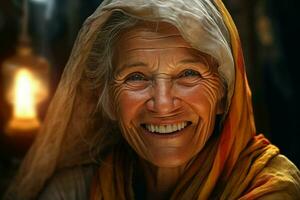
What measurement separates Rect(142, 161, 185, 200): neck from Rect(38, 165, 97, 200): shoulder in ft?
0.80

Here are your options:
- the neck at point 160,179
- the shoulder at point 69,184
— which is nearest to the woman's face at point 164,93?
the neck at point 160,179

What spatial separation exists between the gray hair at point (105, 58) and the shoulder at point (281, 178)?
0.29 m

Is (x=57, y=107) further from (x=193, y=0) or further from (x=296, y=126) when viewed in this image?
(x=296, y=126)

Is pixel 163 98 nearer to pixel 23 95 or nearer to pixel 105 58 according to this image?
pixel 105 58

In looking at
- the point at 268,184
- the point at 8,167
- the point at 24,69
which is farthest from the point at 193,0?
the point at 8,167

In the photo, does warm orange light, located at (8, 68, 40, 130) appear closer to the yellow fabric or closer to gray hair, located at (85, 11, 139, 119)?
gray hair, located at (85, 11, 139, 119)

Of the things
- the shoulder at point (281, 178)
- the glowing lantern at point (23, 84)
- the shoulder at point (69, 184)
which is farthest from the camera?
the glowing lantern at point (23, 84)

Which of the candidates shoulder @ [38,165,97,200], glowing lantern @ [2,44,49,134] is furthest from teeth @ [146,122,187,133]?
glowing lantern @ [2,44,49,134]

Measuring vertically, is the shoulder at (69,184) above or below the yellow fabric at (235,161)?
below

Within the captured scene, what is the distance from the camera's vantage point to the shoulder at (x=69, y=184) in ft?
7.43

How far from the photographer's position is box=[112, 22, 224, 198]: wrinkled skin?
6.21 feet

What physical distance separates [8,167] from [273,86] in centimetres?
150

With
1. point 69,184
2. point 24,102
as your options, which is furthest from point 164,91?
point 24,102

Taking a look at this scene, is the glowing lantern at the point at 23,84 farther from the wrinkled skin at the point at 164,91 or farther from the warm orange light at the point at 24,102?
the wrinkled skin at the point at 164,91
